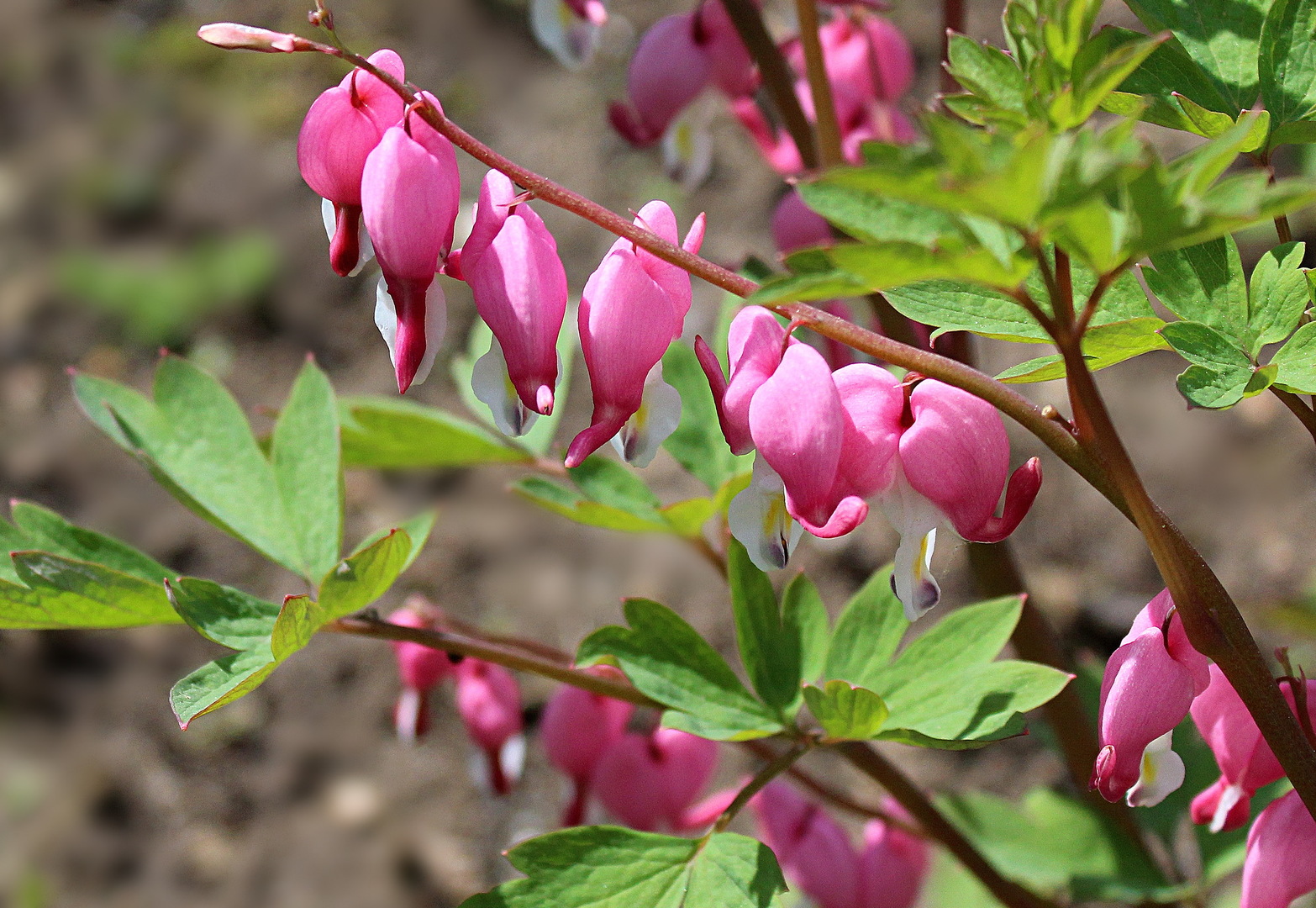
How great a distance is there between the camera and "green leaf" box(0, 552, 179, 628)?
74 centimetres

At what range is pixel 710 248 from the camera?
2820 mm

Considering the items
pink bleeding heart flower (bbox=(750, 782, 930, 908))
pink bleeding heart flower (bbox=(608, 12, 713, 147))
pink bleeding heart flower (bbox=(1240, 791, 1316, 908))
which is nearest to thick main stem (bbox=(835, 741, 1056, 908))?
pink bleeding heart flower (bbox=(750, 782, 930, 908))

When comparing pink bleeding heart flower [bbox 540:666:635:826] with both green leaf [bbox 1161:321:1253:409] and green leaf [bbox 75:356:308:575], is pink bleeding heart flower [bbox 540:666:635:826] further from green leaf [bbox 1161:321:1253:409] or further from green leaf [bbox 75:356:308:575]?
green leaf [bbox 1161:321:1253:409]

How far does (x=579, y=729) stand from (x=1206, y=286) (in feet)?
2.17

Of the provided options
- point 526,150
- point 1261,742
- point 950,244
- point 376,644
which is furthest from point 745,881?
point 526,150

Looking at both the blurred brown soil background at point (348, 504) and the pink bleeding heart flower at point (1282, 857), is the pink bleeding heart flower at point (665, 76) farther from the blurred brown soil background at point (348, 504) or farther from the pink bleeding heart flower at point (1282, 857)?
the blurred brown soil background at point (348, 504)

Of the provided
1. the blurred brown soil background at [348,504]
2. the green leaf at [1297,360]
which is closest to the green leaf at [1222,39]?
the green leaf at [1297,360]

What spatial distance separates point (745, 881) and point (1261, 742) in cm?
32

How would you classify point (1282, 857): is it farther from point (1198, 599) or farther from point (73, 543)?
point (73, 543)

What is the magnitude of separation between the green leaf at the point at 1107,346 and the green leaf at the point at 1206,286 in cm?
3

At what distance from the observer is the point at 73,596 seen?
0.76 meters

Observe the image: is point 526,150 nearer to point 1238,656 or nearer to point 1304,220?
point 1304,220

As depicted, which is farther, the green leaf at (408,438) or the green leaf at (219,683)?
the green leaf at (408,438)

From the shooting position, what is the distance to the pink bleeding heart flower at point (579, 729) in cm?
109
